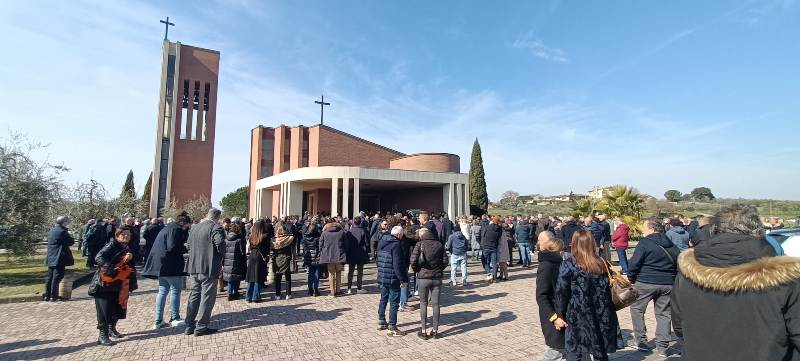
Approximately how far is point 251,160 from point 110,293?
42.9 meters

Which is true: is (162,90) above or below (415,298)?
above

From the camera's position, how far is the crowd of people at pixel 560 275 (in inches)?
77.1

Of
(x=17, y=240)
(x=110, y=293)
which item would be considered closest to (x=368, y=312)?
A: (x=110, y=293)

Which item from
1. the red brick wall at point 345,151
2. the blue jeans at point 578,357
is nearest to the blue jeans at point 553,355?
the blue jeans at point 578,357

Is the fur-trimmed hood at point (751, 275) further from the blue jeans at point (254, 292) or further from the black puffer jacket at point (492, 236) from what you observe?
the black puffer jacket at point (492, 236)

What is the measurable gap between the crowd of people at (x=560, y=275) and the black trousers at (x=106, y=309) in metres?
0.01

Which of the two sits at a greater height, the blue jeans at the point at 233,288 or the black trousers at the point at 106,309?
the black trousers at the point at 106,309

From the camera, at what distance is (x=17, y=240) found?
10.4m

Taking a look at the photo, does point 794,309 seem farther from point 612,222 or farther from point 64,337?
point 612,222

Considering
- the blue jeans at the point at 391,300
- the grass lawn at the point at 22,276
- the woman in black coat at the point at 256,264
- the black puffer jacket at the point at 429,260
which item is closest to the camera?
the black puffer jacket at the point at 429,260

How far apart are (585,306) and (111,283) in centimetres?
607

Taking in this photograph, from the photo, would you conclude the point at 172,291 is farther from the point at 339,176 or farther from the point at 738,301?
the point at 339,176

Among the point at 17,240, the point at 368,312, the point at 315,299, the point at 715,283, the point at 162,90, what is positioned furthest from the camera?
the point at 162,90

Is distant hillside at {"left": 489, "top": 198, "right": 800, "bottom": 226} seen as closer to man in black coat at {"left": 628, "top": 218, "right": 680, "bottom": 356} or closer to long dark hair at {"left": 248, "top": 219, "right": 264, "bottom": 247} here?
man in black coat at {"left": 628, "top": 218, "right": 680, "bottom": 356}
